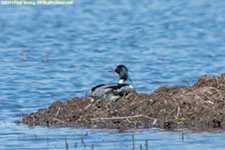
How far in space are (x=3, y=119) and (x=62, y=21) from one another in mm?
18020

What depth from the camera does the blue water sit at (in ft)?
31.1

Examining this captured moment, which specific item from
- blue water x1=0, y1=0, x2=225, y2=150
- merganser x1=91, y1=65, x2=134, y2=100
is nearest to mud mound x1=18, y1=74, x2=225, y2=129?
merganser x1=91, y1=65, x2=134, y2=100

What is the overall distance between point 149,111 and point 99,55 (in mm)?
10645

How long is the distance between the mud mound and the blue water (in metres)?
0.44

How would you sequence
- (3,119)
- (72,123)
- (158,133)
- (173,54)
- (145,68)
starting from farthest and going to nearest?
(173,54) < (145,68) < (3,119) < (72,123) < (158,133)

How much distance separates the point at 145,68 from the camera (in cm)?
1861

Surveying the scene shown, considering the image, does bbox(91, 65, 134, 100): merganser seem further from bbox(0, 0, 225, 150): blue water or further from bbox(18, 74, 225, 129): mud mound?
bbox(0, 0, 225, 150): blue water

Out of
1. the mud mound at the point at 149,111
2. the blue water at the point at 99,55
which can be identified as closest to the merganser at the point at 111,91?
the mud mound at the point at 149,111

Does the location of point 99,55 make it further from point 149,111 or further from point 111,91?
point 149,111

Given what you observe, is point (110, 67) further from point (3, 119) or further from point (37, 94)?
point (3, 119)

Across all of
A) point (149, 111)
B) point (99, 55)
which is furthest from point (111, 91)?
point (99, 55)

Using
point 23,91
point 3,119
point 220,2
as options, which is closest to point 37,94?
point 23,91

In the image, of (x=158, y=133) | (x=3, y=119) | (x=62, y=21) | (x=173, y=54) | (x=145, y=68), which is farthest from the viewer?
(x=62, y=21)

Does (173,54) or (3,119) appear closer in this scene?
(3,119)
